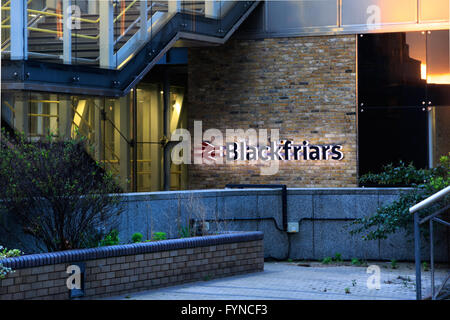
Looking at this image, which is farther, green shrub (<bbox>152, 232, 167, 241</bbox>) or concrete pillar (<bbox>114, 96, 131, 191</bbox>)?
concrete pillar (<bbox>114, 96, 131, 191</bbox>)

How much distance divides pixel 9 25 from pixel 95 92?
7.71ft

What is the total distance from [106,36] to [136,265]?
6396 millimetres

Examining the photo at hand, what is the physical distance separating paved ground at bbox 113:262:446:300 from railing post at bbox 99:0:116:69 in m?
5.27

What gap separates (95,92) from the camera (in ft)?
49.8

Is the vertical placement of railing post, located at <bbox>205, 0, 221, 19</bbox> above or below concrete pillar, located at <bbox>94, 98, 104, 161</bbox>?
above

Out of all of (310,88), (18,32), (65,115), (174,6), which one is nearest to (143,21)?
(174,6)

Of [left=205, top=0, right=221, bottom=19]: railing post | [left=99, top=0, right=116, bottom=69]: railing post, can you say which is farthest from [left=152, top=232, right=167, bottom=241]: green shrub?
[left=205, top=0, right=221, bottom=19]: railing post

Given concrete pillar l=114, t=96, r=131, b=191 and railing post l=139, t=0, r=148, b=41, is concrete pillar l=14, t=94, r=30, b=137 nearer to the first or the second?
railing post l=139, t=0, r=148, b=41

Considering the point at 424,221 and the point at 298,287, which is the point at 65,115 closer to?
the point at 298,287

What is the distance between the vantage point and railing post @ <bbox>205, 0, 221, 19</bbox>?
18.7 m

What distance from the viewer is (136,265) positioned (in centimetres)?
1033
